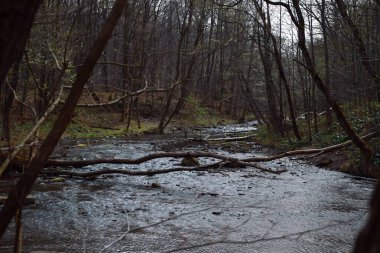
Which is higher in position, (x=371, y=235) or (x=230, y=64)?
(x=230, y=64)

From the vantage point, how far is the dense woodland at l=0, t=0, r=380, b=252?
6809 mm

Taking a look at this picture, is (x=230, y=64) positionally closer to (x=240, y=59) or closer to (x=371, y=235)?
(x=240, y=59)

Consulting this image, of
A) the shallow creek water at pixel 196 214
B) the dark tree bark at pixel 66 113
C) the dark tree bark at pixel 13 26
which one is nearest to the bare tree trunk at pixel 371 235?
the dark tree bark at pixel 13 26

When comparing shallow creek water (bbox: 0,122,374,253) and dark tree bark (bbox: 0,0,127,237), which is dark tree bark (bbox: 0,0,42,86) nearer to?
dark tree bark (bbox: 0,0,127,237)

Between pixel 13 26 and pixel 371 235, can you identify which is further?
pixel 13 26

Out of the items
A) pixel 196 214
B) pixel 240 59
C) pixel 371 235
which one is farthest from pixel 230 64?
pixel 371 235

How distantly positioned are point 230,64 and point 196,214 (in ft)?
75.9

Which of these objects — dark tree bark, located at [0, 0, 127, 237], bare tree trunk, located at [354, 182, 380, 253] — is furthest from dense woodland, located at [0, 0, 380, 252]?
bare tree trunk, located at [354, 182, 380, 253]

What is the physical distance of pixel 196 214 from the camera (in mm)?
7121

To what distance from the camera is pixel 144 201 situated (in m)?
7.86

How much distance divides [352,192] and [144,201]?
4.52 meters

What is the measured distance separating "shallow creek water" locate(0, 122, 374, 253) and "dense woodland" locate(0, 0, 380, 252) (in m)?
1.61

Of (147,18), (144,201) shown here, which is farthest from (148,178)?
(147,18)

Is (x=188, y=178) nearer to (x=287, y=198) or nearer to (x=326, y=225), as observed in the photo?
(x=287, y=198)
